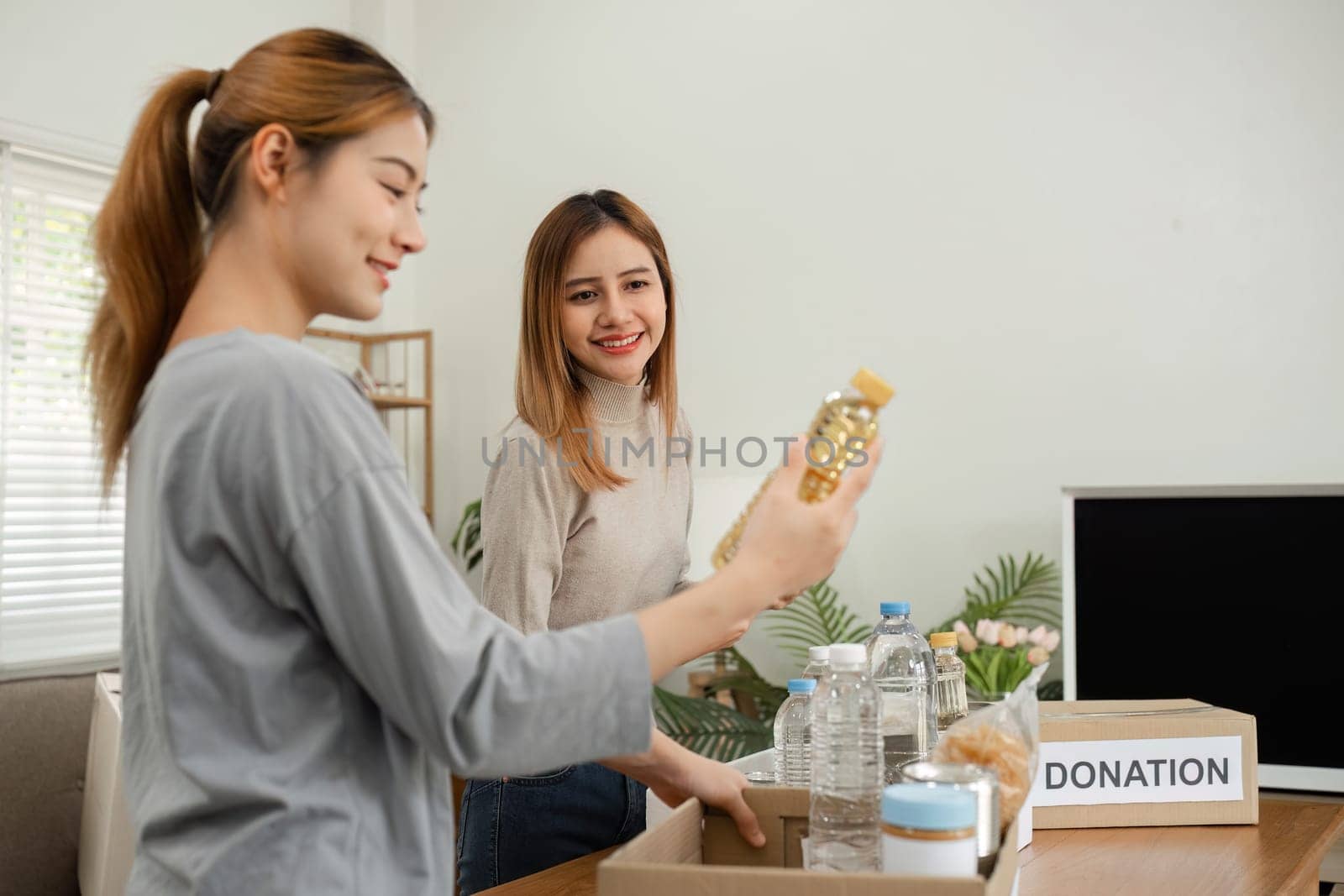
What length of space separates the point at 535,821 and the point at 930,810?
2.78 feet

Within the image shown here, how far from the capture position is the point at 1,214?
11.2ft

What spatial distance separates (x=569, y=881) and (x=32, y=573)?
8.91 feet

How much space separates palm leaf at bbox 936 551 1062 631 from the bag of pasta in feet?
6.10

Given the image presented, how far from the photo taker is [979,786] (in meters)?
0.89

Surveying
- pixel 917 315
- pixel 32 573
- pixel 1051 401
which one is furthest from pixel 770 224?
pixel 32 573

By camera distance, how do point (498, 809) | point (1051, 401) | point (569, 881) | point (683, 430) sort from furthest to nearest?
Answer: 1. point (1051, 401)
2. point (683, 430)
3. point (498, 809)
4. point (569, 881)

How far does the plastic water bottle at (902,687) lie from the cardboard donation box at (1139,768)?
0.77ft

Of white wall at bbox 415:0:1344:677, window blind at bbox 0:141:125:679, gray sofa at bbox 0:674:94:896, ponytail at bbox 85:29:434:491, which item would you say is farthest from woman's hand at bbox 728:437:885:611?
window blind at bbox 0:141:125:679

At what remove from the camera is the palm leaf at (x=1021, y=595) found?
2951 mm

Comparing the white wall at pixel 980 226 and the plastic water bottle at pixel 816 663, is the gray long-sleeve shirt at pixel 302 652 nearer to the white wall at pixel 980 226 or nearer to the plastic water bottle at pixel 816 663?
the plastic water bottle at pixel 816 663

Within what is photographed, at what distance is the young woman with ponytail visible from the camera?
728mm

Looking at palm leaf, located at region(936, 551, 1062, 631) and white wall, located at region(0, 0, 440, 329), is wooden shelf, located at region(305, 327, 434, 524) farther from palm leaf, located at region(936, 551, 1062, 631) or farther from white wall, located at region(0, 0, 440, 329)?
palm leaf, located at region(936, 551, 1062, 631)

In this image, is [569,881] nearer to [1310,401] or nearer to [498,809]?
[498,809]

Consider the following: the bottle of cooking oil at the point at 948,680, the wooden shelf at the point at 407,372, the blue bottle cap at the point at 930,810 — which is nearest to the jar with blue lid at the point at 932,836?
the blue bottle cap at the point at 930,810
